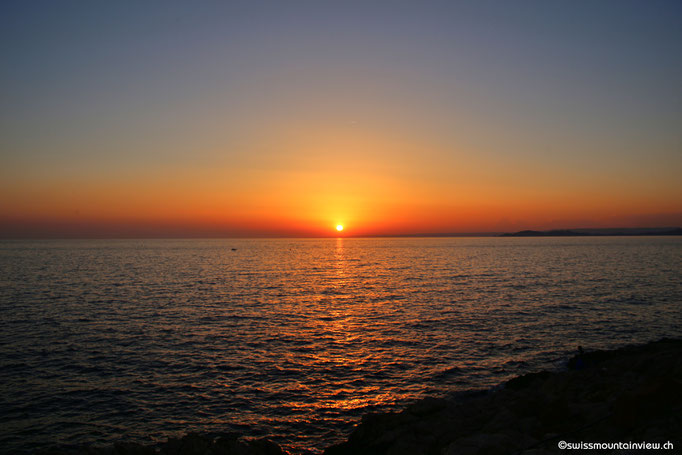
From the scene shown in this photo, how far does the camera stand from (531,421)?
16.5m

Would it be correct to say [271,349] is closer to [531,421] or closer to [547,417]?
[531,421]

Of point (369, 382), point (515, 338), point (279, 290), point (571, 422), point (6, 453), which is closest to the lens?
point (571, 422)

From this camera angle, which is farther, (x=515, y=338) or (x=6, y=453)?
(x=515, y=338)

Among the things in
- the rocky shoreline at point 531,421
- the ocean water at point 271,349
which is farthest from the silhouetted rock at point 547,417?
the ocean water at point 271,349

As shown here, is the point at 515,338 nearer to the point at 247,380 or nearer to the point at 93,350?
the point at 247,380

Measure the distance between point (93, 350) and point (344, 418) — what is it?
24719mm

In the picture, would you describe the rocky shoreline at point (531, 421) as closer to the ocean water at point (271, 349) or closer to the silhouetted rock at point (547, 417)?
the silhouetted rock at point (547, 417)

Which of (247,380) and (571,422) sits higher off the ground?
(571,422)

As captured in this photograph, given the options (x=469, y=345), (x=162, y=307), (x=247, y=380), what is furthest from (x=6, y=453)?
(x=162, y=307)

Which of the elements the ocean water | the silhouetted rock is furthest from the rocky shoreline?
the ocean water

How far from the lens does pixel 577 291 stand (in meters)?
62.8

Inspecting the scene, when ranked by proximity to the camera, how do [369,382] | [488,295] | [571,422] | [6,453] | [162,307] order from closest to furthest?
[571,422], [6,453], [369,382], [162,307], [488,295]

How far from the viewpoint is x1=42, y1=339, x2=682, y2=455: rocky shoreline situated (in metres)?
13.1

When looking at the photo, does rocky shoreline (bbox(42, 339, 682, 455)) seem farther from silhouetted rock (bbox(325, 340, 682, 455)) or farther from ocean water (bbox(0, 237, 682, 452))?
ocean water (bbox(0, 237, 682, 452))
